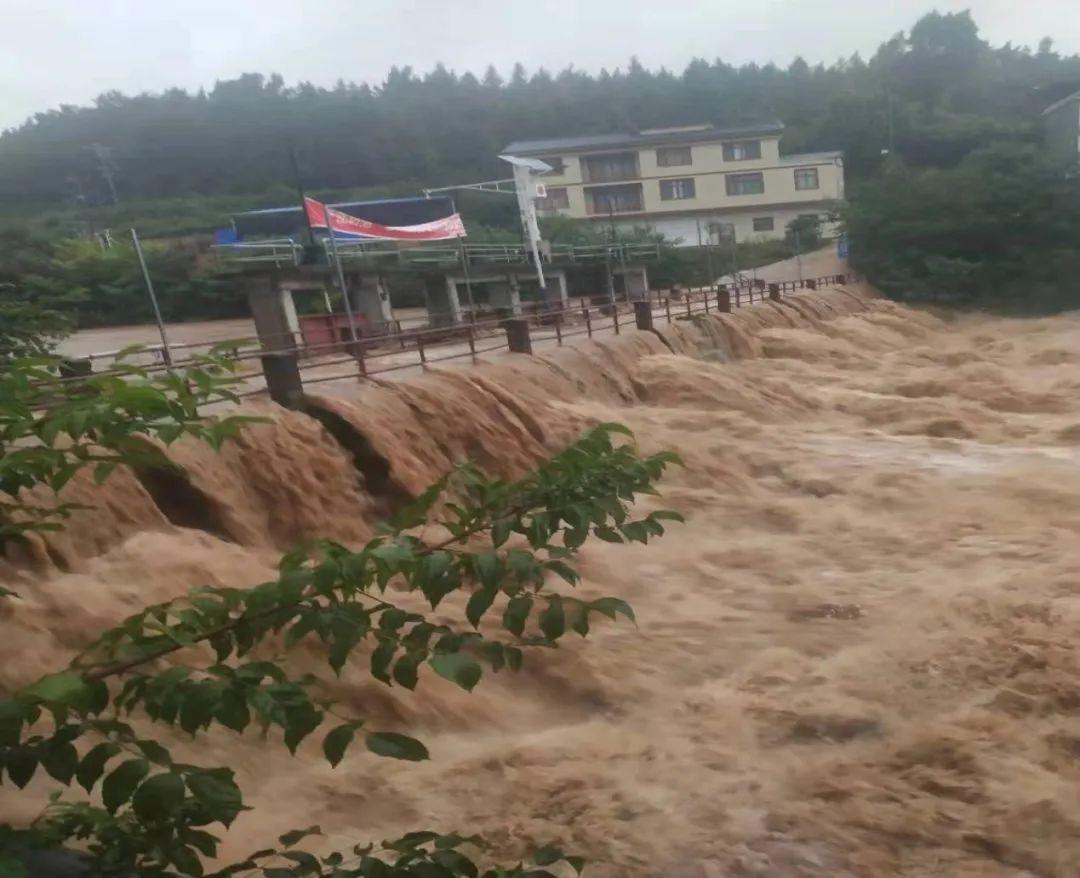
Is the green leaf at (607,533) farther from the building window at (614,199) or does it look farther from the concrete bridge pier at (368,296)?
the building window at (614,199)

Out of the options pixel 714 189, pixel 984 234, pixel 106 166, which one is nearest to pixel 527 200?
pixel 106 166

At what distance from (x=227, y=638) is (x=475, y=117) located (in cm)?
3263

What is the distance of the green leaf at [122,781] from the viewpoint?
107 cm

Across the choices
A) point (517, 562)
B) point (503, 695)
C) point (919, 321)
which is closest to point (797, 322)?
point (919, 321)

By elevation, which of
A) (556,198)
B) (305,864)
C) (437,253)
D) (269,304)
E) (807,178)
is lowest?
(305,864)

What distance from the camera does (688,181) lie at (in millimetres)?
39688

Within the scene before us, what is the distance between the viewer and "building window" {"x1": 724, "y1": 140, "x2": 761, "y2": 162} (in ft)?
130

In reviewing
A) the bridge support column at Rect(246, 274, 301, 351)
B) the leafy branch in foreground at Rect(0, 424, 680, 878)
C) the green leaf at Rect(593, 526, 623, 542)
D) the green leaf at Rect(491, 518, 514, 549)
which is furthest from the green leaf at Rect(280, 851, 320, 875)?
the bridge support column at Rect(246, 274, 301, 351)

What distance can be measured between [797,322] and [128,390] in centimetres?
2120

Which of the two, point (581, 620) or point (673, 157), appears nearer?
point (581, 620)

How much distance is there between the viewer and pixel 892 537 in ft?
24.2

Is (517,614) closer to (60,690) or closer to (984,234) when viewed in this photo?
(60,690)

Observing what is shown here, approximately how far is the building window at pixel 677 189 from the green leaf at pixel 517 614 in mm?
40248

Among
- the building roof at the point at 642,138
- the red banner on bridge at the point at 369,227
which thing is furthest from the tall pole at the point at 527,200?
the building roof at the point at 642,138
